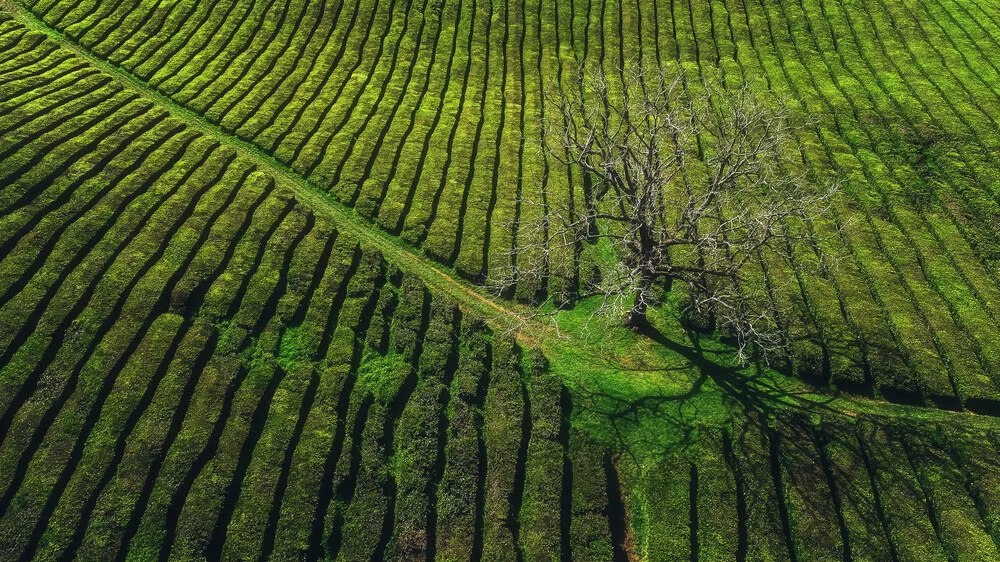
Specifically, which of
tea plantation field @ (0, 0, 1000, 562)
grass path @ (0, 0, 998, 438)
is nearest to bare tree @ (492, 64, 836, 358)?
tea plantation field @ (0, 0, 1000, 562)

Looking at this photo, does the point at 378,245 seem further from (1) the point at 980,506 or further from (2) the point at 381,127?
(1) the point at 980,506

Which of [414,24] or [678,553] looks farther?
[414,24]

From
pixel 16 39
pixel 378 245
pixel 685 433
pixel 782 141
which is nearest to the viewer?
pixel 685 433

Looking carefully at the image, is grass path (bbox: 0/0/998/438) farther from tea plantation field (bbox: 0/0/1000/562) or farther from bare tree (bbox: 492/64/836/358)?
bare tree (bbox: 492/64/836/358)

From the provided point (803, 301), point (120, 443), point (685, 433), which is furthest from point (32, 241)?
point (803, 301)

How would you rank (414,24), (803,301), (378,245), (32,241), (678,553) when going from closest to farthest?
1. (678,553)
2. (32,241)
3. (803,301)
4. (378,245)
5. (414,24)

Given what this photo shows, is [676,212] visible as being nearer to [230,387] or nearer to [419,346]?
[419,346]
